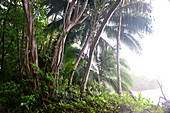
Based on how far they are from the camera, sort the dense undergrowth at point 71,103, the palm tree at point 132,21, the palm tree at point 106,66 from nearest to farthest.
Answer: the dense undergrowth at point 71,103 < the palm tree at point 132,21 < the palm tree at point 106,66

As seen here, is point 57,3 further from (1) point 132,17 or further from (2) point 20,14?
(1) point 132,17

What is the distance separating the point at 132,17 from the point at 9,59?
4.67m

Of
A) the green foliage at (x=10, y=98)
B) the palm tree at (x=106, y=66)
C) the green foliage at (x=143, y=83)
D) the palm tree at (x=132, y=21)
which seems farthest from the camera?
the green foliage at (x=143, y=83)

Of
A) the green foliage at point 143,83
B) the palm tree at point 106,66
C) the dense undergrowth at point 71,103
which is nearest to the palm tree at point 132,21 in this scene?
the palm tree at point 106,66

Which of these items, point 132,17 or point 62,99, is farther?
point 132,17

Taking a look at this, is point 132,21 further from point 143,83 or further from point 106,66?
point 143,83

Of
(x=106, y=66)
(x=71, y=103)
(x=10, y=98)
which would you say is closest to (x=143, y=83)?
(x=106, y=66)

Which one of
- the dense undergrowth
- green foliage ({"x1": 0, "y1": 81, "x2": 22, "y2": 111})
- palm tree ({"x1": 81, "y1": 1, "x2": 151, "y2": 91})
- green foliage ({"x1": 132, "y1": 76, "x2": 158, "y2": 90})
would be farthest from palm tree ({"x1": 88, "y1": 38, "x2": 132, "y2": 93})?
green foliage ({"x1": 0, "y1": 81, "x2": 22, "y2": 111})

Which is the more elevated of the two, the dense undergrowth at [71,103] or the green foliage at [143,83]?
the dense undergrowth at [71,103]

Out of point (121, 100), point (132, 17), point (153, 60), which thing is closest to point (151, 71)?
point (153, 60)

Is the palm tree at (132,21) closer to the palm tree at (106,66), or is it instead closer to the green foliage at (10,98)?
the palm tree at (106,66)

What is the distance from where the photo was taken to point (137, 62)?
6.41 meters

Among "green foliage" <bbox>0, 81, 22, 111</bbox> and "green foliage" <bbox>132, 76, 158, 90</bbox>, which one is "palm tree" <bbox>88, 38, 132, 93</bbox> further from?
"green foliage" <bbox>0, 81, 22, 111</bbox>

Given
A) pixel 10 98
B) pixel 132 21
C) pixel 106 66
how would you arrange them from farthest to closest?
pixel 106 66 < pixel 132 21 < pixel 10 98
